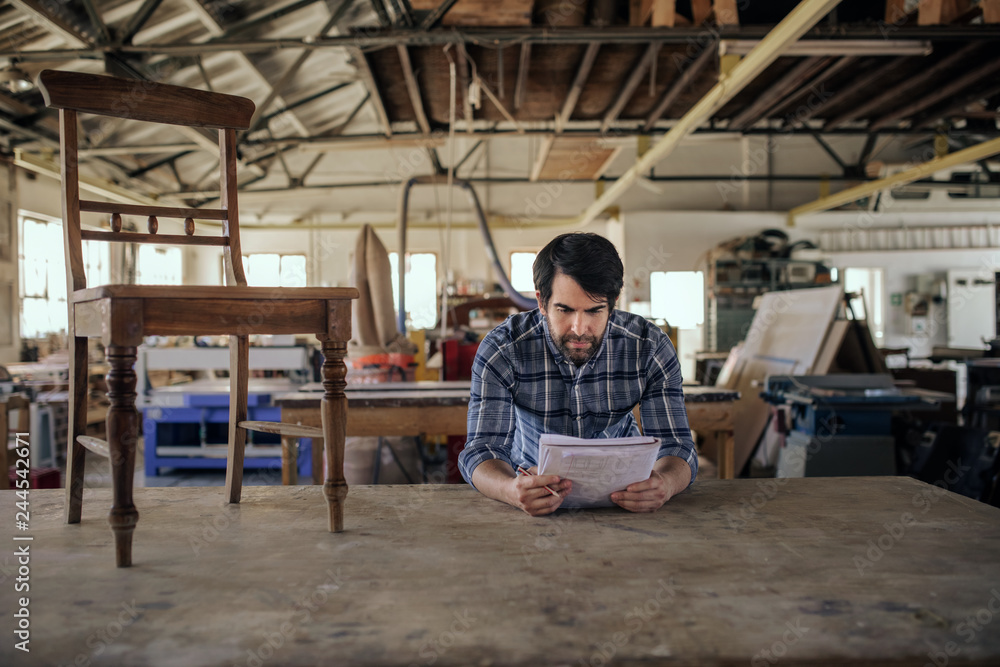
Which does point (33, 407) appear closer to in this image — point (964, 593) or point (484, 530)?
point (484, 530)

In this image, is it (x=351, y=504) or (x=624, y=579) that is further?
(x=351, y=504)

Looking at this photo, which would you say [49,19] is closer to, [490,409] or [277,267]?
[490,409]

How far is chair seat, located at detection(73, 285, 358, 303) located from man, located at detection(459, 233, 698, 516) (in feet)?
1.63

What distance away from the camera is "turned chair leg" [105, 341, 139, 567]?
1270 millimetres

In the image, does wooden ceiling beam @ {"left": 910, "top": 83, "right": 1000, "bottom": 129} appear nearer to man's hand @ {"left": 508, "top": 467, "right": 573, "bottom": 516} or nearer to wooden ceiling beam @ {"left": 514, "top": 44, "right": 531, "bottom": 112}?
wooden ceiling beam @ {"left": 514, "top": 44, "right": 531, "bottom": 112}

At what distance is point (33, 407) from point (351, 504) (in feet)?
17.3

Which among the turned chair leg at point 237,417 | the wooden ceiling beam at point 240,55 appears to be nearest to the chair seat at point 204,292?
the turned chair leg at point 237,417

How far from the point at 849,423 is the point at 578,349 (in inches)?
87.8

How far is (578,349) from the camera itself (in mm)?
1733

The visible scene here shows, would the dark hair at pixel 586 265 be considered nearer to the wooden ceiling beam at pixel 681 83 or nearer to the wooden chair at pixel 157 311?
the wooden chair at pixel 157 311

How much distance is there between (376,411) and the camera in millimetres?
3008

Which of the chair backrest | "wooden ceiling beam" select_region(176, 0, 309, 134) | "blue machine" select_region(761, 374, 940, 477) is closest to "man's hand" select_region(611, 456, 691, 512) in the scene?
the chair backrest

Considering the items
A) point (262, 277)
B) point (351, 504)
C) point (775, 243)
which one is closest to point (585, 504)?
point (351, 504)

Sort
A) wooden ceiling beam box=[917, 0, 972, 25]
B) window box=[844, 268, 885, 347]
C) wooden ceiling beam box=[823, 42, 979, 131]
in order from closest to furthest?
wooden ceiling beam box=[917, 0, 972, 25], wooden ceiling beam box=[823, 42, 979, 131], window box=[844, 268, 885, 347]
